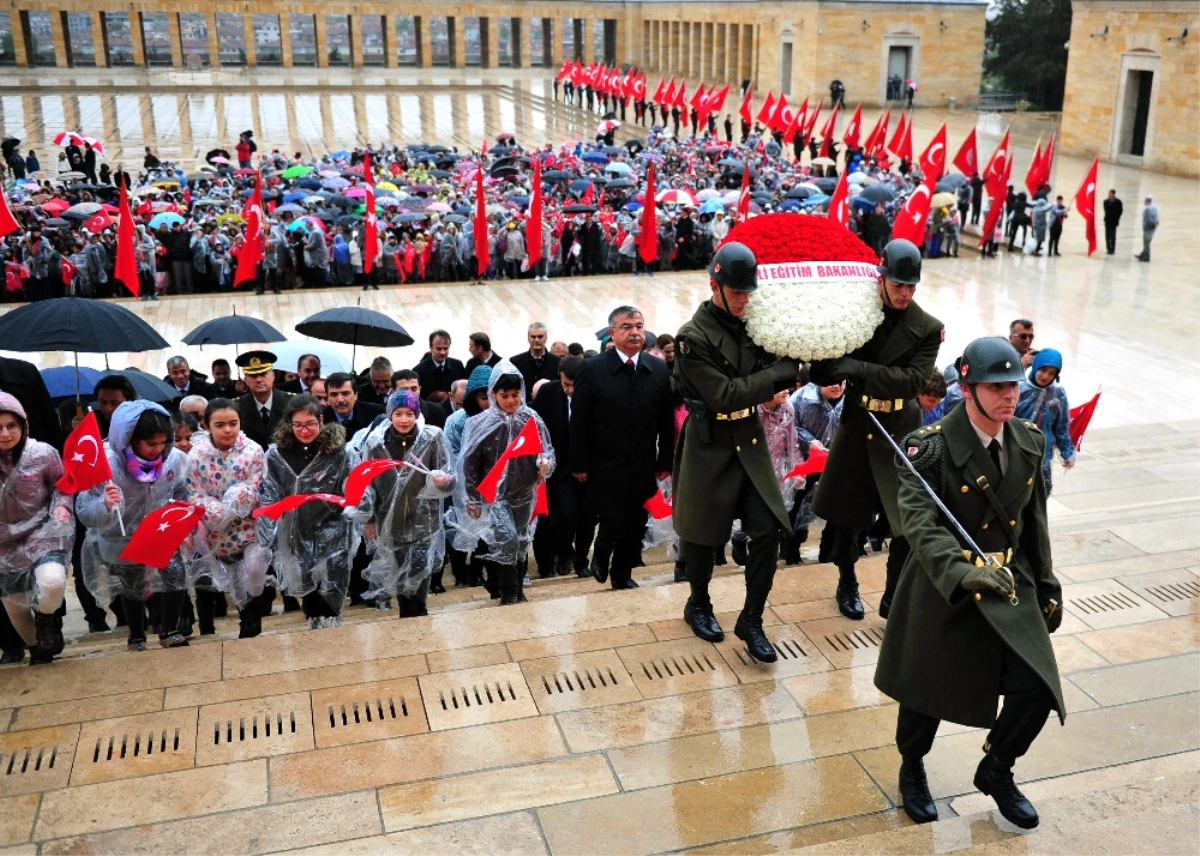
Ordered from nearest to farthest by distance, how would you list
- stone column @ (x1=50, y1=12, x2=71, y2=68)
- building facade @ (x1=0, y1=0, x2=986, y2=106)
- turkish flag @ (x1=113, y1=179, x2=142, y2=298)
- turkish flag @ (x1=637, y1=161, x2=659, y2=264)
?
turkish flag @ (x1=113, y1=179, x2=142, y2=298)
turkish flag @ (x1=637, y1=161, x2=659, y2=264)
building facade @ (x1=0, y1=0, x2=986, y2=106)
stone column @ (x1=50, y1=12, x2=71, y2=68)

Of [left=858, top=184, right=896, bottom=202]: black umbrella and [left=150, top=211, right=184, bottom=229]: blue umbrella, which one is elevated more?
[left=858, top=184, right=896, bottom=202]: black umbrella

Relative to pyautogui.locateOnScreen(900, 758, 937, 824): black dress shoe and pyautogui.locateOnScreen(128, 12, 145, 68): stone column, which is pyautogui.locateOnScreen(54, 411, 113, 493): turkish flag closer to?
pyautogui.locateOnScreen(900, 758, 937, 824): black dress shoe

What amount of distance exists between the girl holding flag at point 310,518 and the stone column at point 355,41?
188ft

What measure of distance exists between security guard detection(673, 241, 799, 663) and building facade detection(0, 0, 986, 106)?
4156cm

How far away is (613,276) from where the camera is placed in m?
18.9

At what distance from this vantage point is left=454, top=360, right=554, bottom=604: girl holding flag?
5.80m

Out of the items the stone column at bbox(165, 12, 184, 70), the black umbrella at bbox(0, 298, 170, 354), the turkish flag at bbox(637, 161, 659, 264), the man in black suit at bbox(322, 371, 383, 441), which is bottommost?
the turkish flag at bbox(637, 161, 659, 264)

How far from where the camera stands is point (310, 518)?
5.38 m

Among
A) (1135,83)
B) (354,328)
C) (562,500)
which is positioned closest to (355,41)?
(1135,83)

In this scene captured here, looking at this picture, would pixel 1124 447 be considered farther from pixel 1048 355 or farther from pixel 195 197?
pixel 195 197

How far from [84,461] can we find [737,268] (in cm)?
280

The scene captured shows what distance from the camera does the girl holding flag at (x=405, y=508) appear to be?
18.0ft

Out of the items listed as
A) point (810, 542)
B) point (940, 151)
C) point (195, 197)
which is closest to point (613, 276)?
point (940, 151)

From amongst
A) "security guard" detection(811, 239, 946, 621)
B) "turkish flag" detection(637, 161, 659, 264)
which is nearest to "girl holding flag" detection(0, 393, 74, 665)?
"security guard" detection(811, 239, 946, 621)
